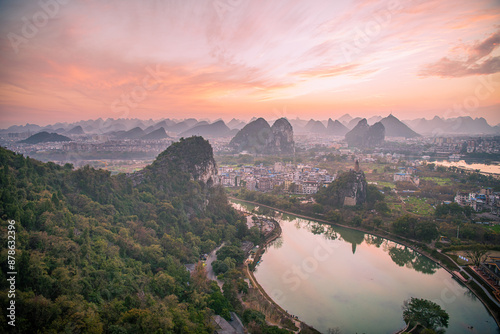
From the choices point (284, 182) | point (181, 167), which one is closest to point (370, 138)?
point (284, 182)

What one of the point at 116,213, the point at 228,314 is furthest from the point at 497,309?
the point at 116,213

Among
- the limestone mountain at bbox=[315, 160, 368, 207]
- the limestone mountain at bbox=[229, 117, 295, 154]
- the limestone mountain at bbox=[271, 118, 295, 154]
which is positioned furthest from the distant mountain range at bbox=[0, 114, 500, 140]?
the limestone mountain at bbox=[315, 160, 368, 207]

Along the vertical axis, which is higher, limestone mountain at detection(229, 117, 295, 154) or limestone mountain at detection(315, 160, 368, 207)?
limestone mountain at detection(229, 117, 295, 154)

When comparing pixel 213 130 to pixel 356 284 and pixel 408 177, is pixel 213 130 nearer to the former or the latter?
pixel 408 177

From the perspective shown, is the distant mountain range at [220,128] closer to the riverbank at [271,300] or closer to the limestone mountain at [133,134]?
the limestone mountain at [133,134]

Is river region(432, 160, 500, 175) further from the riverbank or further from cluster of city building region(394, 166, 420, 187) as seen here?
the riverbank

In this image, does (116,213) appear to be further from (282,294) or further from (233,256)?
(282,294)
